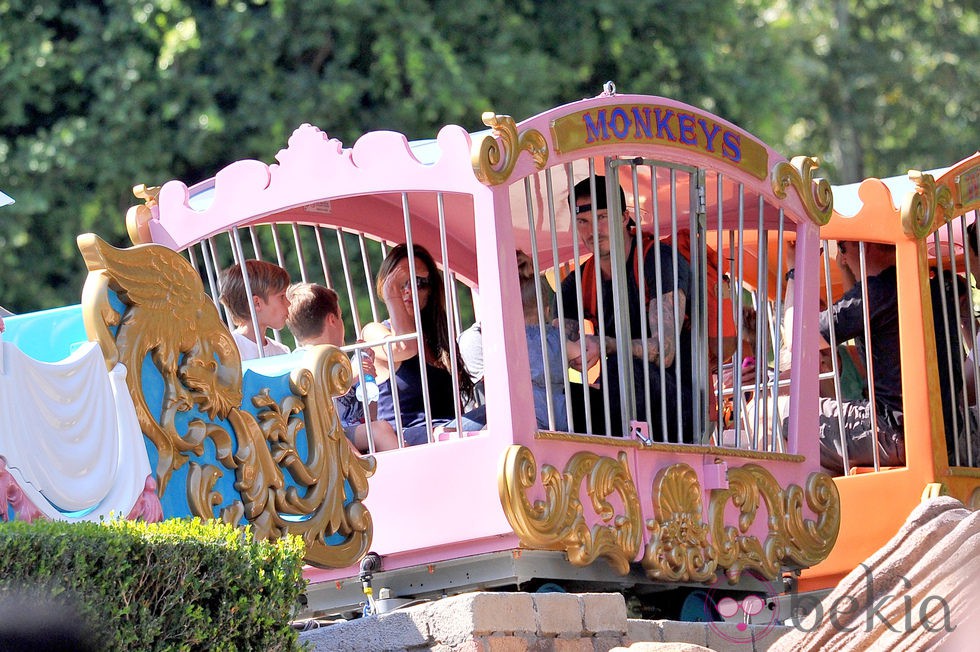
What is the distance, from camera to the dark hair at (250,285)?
7215 millimetres

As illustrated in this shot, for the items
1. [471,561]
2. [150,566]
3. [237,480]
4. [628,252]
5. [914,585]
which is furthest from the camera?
[628,252]

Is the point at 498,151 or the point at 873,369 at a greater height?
the point at 498,151

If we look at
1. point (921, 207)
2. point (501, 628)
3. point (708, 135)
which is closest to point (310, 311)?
point (708, 135)

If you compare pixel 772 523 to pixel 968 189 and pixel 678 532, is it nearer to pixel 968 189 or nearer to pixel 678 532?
pixel 678 532

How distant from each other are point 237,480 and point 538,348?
5.21ft

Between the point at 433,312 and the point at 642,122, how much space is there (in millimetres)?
1159

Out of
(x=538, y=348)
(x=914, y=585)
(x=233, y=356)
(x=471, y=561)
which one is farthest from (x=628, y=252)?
(x=914, y=585)

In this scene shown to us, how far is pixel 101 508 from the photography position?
15.6 ft

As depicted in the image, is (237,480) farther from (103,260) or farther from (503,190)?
(503,190)

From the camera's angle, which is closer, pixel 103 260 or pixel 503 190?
pixel 103 260

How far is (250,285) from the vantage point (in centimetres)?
719

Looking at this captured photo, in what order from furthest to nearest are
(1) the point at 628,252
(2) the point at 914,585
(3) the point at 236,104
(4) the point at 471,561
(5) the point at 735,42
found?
(5) the point at 735,42, (3) the point at 236,104, (1) the point at 628,252, (4) the point at 471,561, (2) the point at 914,585

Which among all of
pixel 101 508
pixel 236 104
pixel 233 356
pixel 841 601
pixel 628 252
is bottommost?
pixel 841 601

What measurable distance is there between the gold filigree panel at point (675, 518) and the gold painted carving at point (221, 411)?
65 centimetres
